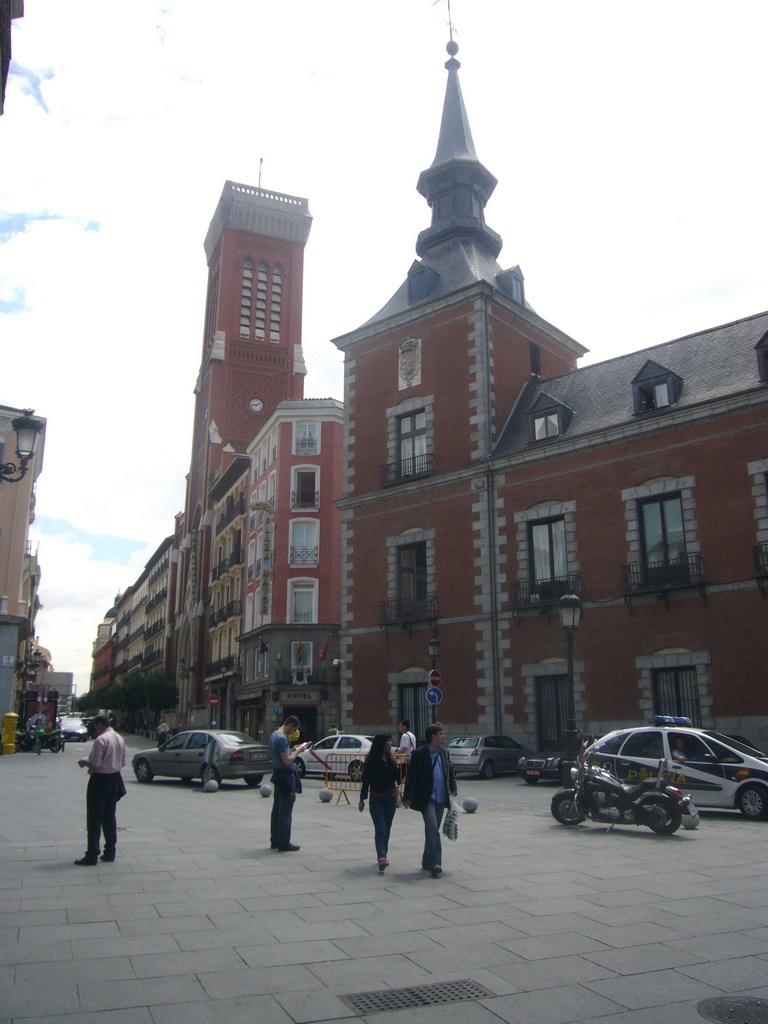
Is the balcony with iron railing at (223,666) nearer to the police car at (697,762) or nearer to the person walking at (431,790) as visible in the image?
the police car at (697,762)

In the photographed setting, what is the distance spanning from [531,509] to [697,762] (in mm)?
12776

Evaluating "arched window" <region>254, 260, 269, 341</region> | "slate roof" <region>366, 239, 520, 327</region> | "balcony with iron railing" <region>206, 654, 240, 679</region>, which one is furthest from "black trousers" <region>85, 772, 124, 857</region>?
"arched window" <region>254, 260, 269, 341</region>

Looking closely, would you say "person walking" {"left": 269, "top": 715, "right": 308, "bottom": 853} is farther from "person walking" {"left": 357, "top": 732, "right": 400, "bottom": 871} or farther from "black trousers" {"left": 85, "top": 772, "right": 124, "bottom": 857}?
"black trousers" {"left": 85, "top": 772, "right": 124, "bottom": 857}

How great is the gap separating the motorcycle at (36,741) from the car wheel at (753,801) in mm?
30500

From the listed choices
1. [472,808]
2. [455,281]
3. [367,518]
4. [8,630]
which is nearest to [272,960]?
[472,808]

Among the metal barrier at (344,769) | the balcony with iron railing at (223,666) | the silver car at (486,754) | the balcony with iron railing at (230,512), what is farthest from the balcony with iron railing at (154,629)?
the metal barrier at (344,769)

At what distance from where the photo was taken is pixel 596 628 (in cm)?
2486

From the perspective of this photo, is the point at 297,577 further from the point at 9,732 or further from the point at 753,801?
the point at 753,801

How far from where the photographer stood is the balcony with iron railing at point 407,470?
30.4m

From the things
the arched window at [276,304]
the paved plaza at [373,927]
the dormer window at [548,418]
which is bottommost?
the paved plaza at [373,927]

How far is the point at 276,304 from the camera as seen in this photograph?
68062 millimetres

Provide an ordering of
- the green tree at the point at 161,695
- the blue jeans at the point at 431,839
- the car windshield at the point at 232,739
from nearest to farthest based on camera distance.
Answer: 1. the blue jeans at the point at 431,839
2. the car windshield at the point at 232,739
3. the green tree at the point at 161,695

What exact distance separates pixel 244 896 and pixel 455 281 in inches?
1075

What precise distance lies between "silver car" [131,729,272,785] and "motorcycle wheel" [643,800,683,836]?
1111 centimetres
